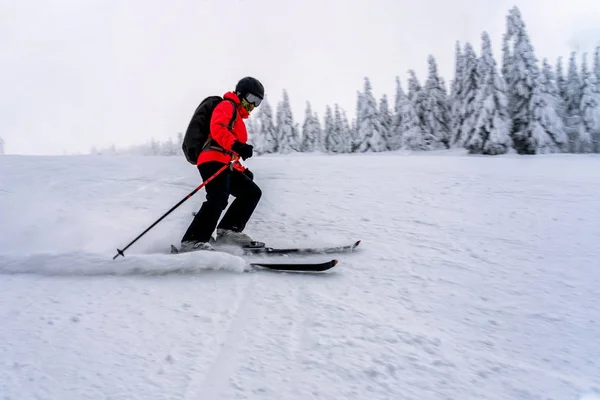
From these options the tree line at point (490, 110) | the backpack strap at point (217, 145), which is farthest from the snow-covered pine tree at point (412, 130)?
the backpack strap at point (217, 145)

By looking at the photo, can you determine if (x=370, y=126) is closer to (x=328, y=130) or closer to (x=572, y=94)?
(x=328, y=130)

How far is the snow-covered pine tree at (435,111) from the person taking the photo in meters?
41.3

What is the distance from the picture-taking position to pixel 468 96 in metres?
33.2

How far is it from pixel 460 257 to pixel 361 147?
4280 cm

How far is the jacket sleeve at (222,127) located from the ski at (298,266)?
145 centimetres

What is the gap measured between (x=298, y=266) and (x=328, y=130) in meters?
57.9

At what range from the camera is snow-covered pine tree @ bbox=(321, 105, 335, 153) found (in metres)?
59.3

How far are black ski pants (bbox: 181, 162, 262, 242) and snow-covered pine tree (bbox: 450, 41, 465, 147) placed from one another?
3377cm

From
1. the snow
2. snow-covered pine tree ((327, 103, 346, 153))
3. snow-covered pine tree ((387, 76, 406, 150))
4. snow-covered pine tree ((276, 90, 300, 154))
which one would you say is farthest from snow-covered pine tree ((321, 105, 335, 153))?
the snow

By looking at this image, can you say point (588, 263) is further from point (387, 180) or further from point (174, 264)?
point (387, 180)

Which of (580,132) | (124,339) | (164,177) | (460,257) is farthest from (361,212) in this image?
(580,132)

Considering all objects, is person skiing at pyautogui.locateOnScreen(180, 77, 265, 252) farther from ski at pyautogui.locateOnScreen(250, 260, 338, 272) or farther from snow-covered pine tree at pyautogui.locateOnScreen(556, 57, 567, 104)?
snow-covered pine tree at pyautogui.locateOnScreen(556, 57, 567, 104)

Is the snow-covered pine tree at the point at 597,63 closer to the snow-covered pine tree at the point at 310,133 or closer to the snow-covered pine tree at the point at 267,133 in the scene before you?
the snow-covered pine tree at the point at 310,133

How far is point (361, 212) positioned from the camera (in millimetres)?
5387
